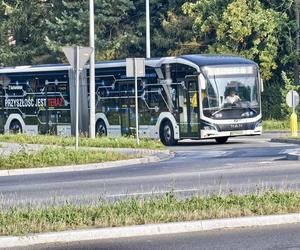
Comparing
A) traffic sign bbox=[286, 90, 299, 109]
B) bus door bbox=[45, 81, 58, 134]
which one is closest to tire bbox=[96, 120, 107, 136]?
bus door bbox=[45, 81, 58, 134]

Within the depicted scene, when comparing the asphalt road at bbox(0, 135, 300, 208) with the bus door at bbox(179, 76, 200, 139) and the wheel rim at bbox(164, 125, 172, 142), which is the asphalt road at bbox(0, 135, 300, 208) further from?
the wheel rim at bbox(164, 125, 172, 142)

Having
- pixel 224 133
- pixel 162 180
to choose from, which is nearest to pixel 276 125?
pixel 224 133

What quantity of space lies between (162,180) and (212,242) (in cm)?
784

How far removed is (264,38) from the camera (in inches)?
1961

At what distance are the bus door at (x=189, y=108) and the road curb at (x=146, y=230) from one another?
21.5 meters

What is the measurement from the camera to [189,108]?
33.5m

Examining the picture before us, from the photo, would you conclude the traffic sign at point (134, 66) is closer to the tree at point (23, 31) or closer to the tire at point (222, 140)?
the tire at point (222, 140)

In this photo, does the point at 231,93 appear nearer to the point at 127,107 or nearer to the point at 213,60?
the point at 213,60

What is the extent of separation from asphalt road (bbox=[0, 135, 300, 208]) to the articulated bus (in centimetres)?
769

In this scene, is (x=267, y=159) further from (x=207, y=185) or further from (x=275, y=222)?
(x=275, y=222)

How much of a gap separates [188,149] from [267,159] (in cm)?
765

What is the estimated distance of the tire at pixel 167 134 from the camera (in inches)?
1341

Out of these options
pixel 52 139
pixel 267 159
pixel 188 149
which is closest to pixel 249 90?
pixel 188 149

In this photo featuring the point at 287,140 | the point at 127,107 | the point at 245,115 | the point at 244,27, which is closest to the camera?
the point at 287,140
